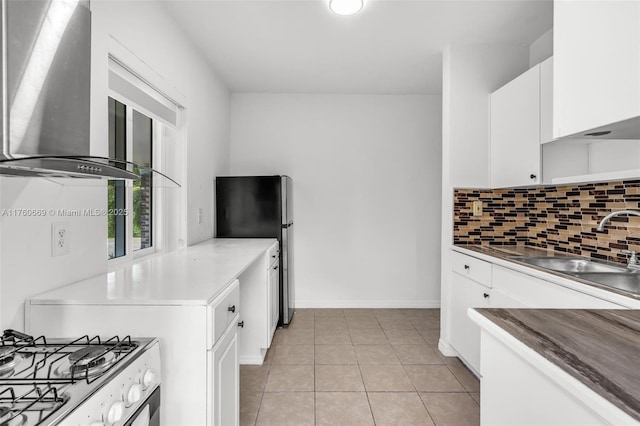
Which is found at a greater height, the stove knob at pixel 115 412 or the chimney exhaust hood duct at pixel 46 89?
the chimney exhaust hood duct at pixel 46 89

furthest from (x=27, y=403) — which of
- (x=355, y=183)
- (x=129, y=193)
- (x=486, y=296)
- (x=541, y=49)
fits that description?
(x=355, y=183)

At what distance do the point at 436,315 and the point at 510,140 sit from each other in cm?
211

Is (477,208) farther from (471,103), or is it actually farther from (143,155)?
(143,155)

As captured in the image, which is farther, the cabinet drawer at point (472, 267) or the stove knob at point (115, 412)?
the cabinet drawer at point (472, 267)

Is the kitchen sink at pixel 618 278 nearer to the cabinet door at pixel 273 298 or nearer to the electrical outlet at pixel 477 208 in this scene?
the electrical outlet at pixel 477 208

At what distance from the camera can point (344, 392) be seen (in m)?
2.25

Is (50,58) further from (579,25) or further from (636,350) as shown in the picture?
Answer: (579,25)

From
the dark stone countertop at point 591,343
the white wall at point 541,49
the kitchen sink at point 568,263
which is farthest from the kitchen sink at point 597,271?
the white wall at point 541,49

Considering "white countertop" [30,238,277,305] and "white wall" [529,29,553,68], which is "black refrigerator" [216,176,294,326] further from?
"white wall" [529,29,553,68]

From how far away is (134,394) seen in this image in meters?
0.89

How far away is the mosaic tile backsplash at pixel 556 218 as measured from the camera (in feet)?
6.49

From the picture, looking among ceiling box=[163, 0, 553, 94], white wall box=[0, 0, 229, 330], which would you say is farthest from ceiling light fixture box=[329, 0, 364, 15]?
white wall box=[0, 0, 229, 330]

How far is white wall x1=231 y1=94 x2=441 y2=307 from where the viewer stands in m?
4.08

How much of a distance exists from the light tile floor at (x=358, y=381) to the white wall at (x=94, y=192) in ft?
3.95
